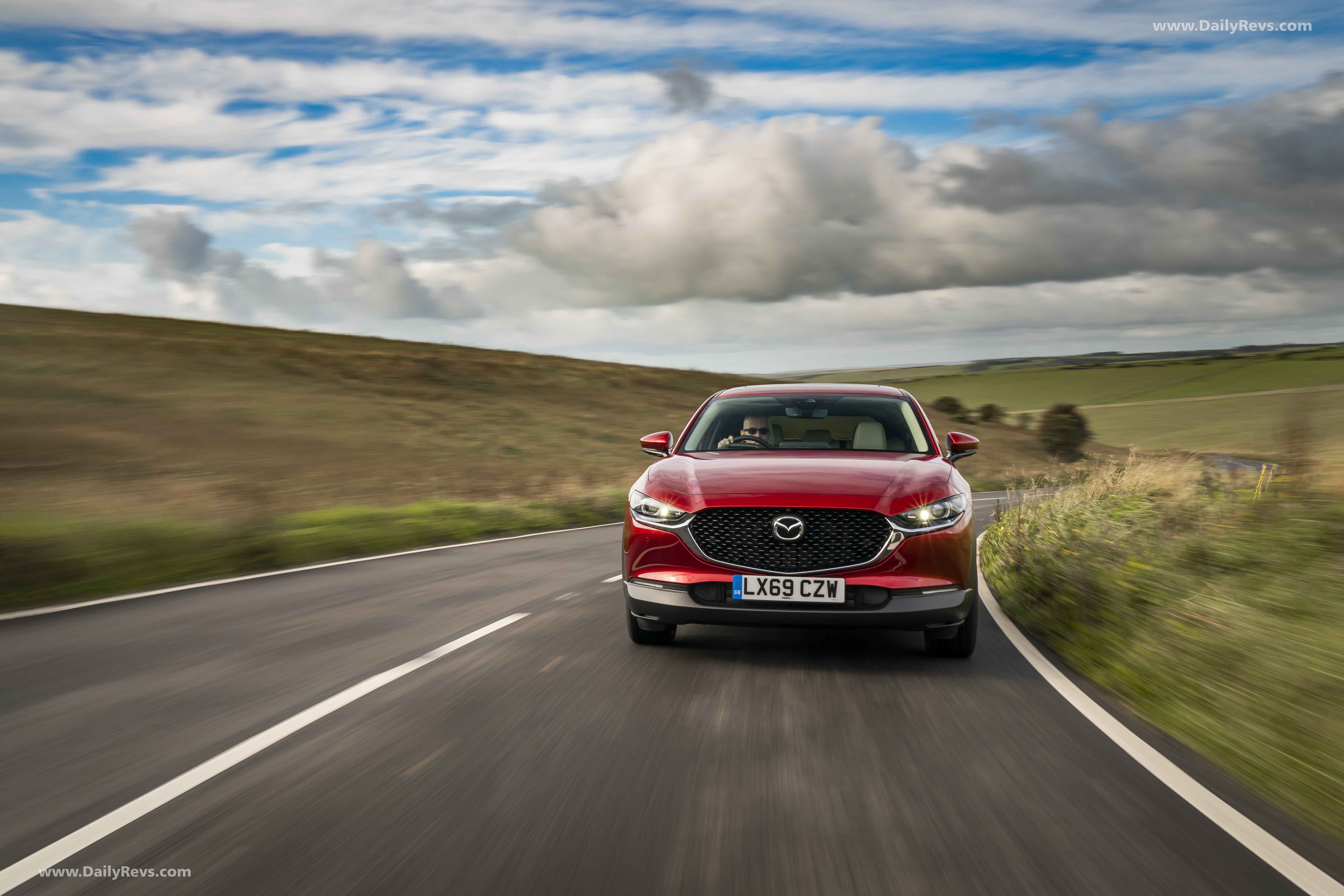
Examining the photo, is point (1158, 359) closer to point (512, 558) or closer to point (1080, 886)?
point (512, 558)

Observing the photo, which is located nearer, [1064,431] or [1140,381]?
[1064,431]

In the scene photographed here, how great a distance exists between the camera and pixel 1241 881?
3020 mm

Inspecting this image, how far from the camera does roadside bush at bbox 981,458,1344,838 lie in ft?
13.5

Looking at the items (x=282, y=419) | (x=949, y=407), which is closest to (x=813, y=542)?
(x=282, y=419)

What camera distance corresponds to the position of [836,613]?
567 cm

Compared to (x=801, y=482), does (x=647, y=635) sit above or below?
below

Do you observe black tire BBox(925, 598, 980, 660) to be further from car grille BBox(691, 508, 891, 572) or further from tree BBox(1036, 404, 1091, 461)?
tree BBox(1036, 404, 1091, 461)

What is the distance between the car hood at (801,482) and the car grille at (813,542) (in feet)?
0.18

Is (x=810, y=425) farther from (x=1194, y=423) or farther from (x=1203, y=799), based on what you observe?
(x=1194, y=423)

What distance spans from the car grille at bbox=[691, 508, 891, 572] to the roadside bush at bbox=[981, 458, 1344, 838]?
57.7 inches

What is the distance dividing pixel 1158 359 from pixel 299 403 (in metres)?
95.9

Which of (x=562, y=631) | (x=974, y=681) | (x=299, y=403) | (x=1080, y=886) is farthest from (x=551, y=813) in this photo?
(x=299, y=403)

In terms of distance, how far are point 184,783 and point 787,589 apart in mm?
3107

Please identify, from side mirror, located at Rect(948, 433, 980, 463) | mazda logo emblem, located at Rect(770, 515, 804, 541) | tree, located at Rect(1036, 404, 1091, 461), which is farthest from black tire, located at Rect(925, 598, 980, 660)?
tree, located at Rect(1036, 404, 1091, 461)
